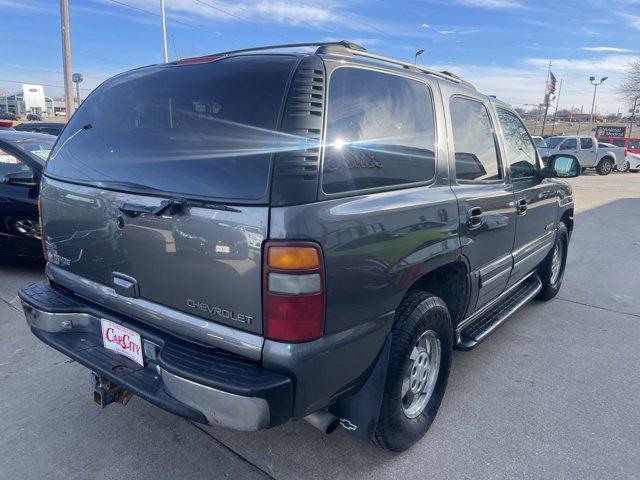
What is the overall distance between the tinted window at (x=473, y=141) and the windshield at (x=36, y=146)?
14.2ft

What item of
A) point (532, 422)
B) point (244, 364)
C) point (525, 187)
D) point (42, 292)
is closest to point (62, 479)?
point (42, 292)

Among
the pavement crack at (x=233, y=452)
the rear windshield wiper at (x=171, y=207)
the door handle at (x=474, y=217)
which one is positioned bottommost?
the pavement crack at (x=233, y=452)

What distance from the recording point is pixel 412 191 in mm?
2275

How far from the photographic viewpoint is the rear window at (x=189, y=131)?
1.83 m

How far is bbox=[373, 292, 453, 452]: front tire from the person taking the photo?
2.22m

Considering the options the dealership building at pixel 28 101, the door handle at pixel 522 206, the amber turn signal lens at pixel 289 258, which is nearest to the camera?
the amber turn signal lens at pixel 289 258

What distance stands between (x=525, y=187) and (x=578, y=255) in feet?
13.3

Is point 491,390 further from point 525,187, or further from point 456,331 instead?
point 525,187

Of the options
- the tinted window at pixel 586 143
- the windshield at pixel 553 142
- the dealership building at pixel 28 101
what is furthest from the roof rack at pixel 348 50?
the dealership building at pixel 28 101

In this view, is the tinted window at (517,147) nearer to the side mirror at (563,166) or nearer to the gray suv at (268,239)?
the side mirror at (563,166)

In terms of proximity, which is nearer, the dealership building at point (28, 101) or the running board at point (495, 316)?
the running board at point (495, 316)

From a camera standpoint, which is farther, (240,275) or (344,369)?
(344,369)

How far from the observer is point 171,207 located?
189 cm

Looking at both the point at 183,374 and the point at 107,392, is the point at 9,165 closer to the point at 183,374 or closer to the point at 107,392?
the point at 107,392
